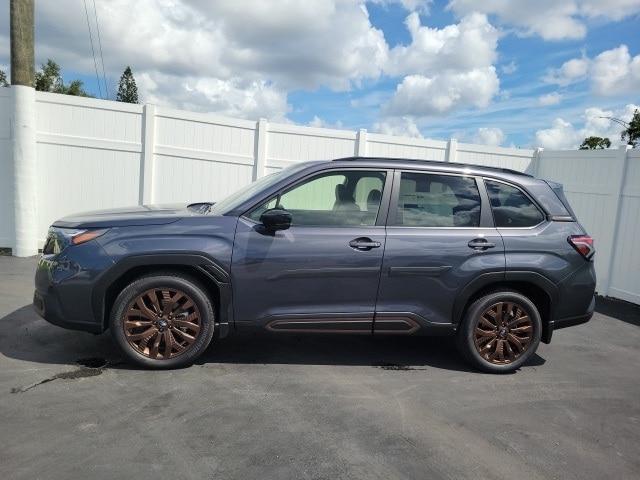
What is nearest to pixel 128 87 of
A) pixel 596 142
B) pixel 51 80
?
pixel 51 80

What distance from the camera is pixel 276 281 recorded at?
14.2 feet

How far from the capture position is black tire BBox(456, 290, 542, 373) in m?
4.70

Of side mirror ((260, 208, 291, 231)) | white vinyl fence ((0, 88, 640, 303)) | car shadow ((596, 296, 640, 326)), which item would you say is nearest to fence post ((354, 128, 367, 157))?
white vinyl fence ((0, 88, 640, 303))

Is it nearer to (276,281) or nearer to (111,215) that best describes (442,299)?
(276,281)

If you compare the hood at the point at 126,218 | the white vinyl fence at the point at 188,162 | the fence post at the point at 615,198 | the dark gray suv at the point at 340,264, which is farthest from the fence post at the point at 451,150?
the hood at the point at 126,218

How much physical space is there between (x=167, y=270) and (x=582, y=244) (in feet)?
11.8

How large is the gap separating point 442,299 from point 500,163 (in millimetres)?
6845

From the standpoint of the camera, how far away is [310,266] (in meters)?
4.35

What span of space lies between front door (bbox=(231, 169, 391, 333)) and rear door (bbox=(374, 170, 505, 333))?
139mm

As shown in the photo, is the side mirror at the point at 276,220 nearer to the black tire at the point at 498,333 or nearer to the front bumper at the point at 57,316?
the front bumper at the point at 57,316

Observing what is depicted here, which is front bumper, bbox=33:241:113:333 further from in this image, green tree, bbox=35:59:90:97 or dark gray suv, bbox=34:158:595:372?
green tree, bbox=35:59:90:97

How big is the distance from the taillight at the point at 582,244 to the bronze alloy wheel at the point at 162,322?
330 cm

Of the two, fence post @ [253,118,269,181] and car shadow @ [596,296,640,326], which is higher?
fence post @ [253,118,269,181]

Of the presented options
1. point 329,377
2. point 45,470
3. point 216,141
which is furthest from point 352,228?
point 216,141
